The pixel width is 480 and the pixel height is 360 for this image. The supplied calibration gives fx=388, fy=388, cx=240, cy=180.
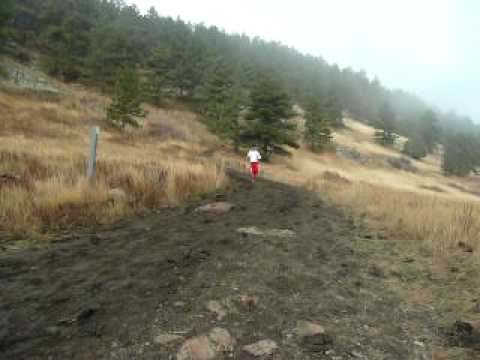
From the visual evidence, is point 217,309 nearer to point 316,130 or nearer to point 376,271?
point 376,271

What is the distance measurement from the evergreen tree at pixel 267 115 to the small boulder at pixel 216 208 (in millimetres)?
23834

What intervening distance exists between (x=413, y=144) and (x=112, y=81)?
180 ft

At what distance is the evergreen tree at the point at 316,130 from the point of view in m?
53.5

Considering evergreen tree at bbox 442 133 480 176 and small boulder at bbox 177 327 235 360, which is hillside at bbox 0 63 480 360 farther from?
evergreen tree at bbox 442 133 480 176

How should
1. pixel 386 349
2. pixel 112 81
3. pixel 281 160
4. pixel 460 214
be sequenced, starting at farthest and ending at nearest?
pixel 112 81 → pixel 281 160 → pixel 460 214 → pixel 386 349

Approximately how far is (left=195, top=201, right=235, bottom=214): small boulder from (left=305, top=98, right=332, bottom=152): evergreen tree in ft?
154

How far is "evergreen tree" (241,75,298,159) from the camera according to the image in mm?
31625

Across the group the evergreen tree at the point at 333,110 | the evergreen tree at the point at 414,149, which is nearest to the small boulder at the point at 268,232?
the evergreen tree at the point at 333,110

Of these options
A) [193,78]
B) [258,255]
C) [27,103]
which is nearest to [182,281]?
[258,255]

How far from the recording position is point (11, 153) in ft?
32.6

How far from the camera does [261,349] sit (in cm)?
286

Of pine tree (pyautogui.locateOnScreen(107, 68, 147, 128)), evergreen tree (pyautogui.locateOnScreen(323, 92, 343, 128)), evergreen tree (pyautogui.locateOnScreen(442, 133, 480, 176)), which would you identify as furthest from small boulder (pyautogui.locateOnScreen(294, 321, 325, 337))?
evergreen tree (pyautogui.locateOnScreen(323, 92, 343, 128))

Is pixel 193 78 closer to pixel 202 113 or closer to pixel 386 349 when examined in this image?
pixel 202 113

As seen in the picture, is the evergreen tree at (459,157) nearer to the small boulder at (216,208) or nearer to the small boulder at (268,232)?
the small boulder at (216,208)
